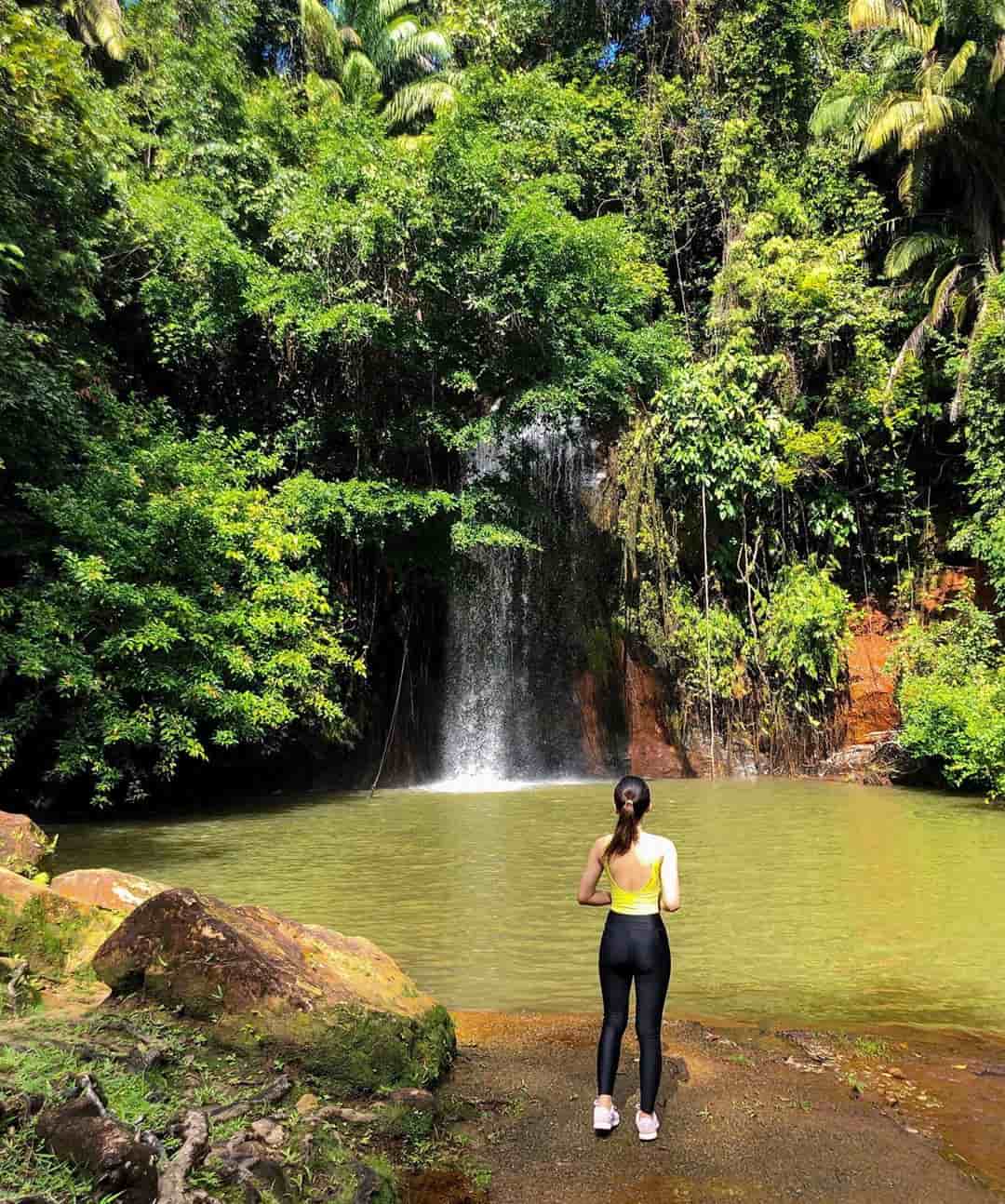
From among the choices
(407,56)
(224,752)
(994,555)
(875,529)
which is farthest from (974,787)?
(407,56)

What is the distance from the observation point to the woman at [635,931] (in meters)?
3.56

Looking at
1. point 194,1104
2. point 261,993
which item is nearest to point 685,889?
point 261,993

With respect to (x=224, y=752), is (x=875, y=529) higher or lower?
higher

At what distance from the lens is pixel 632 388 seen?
1748 cm

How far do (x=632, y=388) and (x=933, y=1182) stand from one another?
15.6 metres

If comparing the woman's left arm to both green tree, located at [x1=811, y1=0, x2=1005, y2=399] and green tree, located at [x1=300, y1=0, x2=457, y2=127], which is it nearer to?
green tree, located at [x1=811, y1=0, x2=1005, y2=399]

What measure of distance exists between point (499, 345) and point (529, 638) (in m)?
5.68

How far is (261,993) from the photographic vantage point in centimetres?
359

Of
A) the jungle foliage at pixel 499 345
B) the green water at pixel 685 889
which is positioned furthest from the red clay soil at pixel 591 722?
the green water at pixel 685 889

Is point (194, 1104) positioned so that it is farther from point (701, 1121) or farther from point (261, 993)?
point (701, 1121)

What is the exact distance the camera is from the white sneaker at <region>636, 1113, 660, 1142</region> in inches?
134

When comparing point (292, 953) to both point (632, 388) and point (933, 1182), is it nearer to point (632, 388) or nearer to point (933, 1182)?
point (933, 1182)

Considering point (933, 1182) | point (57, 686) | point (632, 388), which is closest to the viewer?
point (933, 1182)

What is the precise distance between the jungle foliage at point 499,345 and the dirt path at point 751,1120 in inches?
331
